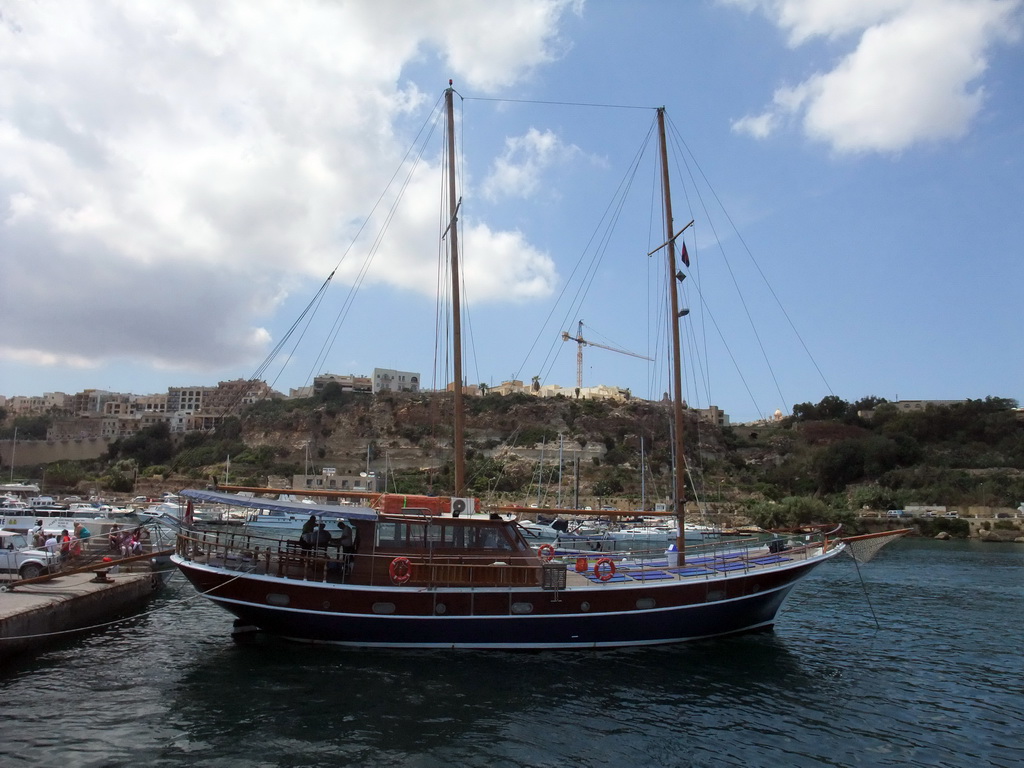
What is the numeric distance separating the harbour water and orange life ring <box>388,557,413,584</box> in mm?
1909

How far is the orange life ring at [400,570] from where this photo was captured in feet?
59.2

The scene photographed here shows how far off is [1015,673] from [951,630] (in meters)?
5.59

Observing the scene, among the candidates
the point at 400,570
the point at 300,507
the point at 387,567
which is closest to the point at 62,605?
the point at 300,507

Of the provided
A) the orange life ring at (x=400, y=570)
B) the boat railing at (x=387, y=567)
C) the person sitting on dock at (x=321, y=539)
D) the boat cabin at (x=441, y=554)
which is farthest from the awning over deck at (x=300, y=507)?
the orange life ring at (x=400, y=570)

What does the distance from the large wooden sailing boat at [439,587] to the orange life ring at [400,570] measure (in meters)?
0.03

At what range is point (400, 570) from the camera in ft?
59.4

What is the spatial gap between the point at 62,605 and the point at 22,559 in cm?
704

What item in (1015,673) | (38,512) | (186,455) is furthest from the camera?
(186,455)

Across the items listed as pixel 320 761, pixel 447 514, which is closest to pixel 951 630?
pixel 447 514

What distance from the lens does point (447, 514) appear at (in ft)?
65.7

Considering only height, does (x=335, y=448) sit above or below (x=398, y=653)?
above

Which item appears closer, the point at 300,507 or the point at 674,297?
the point at 300,507

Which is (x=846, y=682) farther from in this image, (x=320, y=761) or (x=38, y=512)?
(x=38, y=512)

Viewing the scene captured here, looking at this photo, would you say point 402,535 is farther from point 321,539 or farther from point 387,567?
point 321,539
